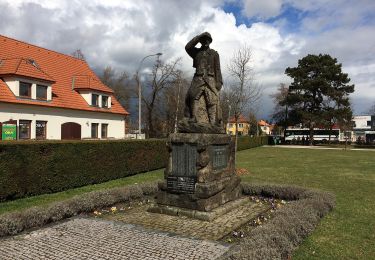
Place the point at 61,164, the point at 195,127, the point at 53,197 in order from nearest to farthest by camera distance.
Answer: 1. the point at 195,127
2. the point at 53,197
3. the point at 61,164

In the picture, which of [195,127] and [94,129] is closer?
[195,127]

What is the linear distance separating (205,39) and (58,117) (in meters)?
19.6

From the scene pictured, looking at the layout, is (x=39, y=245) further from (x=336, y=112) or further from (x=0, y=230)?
(x=336, y=112)

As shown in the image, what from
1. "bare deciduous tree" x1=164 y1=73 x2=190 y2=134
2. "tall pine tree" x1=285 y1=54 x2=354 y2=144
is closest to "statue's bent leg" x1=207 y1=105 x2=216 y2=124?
"bare deciduous tree" x1=164 y1=73 x2=190 y2=134

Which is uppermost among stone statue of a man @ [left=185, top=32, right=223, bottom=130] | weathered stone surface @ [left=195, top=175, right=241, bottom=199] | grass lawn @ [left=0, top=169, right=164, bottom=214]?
stone statue of a man @ [left=185, top=32, right=223, bottom=130]

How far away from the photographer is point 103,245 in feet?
18.9

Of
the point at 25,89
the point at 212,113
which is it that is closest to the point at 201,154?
the point at 212,113

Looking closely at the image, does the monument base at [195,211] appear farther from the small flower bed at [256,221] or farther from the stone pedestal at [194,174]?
the small flower bed at [256,221]

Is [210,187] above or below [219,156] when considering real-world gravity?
below

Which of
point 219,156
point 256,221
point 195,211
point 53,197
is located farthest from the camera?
point 53,197

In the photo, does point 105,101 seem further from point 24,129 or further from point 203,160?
point 203,160

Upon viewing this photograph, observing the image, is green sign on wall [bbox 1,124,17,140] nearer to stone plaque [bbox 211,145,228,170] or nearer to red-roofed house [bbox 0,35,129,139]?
red-roofed house [bbox 0,35,129,139]

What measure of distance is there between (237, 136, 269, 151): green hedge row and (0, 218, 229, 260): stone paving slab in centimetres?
2991

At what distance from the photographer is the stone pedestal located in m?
7.83
